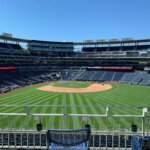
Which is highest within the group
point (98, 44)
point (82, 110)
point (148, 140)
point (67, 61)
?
point (98, 44)

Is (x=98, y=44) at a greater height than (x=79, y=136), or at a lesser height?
greater

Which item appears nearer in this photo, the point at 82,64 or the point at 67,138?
the point at 67,138

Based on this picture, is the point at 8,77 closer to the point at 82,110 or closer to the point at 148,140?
the point at 82,110

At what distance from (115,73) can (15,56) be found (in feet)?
142

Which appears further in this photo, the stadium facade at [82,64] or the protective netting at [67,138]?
the stadium facade at [82,64]

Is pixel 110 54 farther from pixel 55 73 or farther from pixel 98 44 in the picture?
pixel 55 73

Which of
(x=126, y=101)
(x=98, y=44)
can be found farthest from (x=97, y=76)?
(x=126, y=101)

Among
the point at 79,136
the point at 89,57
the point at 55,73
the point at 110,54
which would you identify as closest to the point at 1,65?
the point at 55,73

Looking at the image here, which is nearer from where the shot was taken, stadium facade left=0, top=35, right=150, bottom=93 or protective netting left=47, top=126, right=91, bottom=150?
protective netting left=47, top=126, right=91, bottom=150

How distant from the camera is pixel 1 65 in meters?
82.7

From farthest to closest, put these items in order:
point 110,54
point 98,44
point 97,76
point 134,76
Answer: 1. point 98,44
2. point 110,54
3. point 97,76
4. point 134,76

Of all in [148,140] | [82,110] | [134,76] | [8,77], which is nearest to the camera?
[148,140]

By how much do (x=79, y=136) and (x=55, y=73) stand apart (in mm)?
86433

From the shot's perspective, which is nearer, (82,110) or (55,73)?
(82,110)
